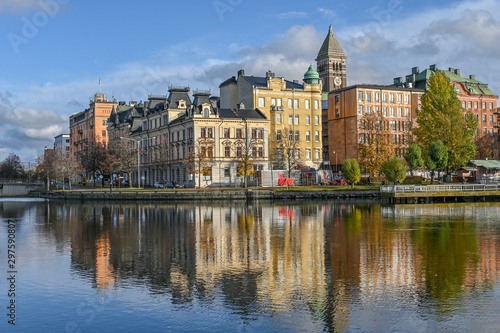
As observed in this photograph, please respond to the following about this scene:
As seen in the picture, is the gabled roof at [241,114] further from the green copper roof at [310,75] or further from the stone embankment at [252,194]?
the green copper roof at [310,75]

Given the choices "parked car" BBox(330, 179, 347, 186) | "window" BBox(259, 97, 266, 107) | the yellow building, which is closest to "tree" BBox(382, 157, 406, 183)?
"parked car" BBox(330, 179, 347, 186)

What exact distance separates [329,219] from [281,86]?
71.5m

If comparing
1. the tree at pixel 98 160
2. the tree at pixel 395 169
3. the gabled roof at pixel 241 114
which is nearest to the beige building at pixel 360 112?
the gabled roof at pixel 241 114

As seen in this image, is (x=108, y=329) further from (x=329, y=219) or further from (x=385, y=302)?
(x=329, y=219)

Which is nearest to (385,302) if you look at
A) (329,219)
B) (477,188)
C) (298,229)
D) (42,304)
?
(42,304)

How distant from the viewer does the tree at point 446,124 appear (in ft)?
306

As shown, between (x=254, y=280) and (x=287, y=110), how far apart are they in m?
98.1

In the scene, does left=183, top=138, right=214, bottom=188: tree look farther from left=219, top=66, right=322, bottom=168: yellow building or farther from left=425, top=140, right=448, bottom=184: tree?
left=425, top=140, right=448, bottom=184: tree

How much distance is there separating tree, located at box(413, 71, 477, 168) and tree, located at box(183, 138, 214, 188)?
3842cm

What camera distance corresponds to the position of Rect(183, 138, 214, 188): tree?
341ft

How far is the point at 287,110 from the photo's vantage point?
4724 inches

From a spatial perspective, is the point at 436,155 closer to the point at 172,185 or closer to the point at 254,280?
the point at 172,185

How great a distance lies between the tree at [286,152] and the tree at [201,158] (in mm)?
14075

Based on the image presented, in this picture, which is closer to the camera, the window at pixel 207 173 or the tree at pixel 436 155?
the tree at pixel 436 155
